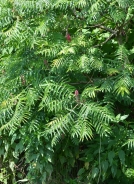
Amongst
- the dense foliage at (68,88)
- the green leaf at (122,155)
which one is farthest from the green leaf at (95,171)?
the green leaf at (122,155)

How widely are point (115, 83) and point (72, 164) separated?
0.95 meters

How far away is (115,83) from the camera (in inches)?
130

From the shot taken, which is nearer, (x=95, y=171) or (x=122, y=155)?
(x=122, y=155)

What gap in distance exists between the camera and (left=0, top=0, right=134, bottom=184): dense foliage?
328cm

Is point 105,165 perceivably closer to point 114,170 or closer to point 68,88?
point 114,170

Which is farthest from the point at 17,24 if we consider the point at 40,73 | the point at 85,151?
the point at 85,151

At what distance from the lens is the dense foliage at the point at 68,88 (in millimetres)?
3275

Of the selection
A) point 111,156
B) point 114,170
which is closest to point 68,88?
point 111,156

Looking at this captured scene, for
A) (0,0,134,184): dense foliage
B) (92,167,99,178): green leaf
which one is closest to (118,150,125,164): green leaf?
(0,0,134,184): dense foliage

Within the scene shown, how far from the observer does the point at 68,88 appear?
3318 millimetres

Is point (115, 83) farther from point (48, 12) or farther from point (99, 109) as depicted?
point (48, 12)

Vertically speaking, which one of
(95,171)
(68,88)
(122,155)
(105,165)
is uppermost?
(68,88)

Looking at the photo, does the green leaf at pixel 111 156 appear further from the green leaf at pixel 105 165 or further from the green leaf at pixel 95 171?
the green leaf at pixel 95 171

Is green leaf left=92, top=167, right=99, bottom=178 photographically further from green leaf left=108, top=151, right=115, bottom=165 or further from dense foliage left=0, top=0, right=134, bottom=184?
green leaf left=108, top=151, right=115, bottom=165
